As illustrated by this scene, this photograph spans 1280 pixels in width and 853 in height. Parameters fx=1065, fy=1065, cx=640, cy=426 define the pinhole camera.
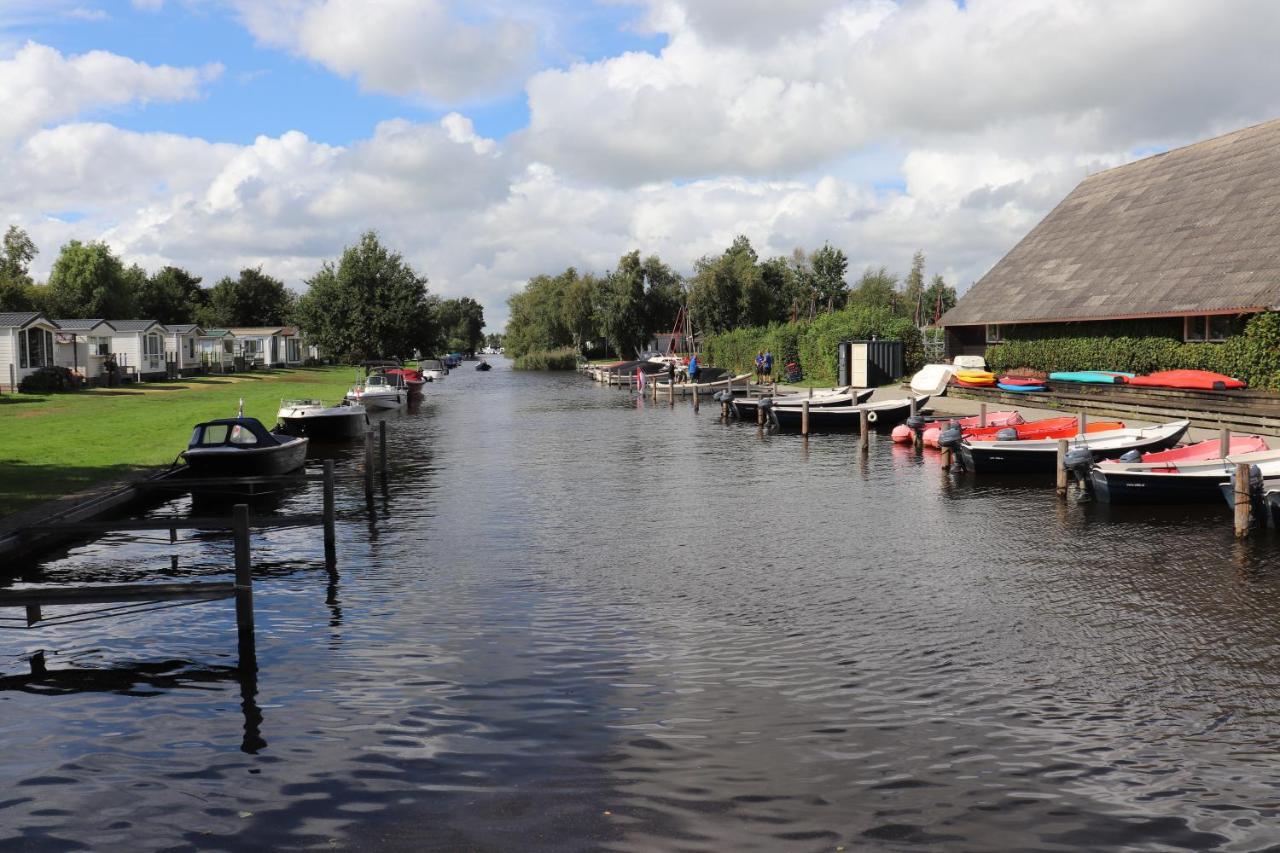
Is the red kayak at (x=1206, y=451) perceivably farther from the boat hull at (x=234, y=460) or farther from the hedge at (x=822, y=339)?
the hedge at (x=822, y=339)

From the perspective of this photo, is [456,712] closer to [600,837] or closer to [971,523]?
[600,837]

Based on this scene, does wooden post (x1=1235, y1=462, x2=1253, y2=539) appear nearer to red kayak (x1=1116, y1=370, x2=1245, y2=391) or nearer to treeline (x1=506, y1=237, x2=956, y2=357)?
red kayak (x1=1116, y1=370, x2=1245, y2=391)

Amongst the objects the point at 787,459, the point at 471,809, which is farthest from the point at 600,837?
the point at 787,459

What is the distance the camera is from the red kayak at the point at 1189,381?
1235 inches

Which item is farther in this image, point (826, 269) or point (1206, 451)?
point (826, 269)

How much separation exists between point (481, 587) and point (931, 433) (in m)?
20.2

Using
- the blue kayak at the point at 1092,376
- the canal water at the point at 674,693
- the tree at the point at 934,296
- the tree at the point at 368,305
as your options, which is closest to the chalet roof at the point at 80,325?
the tree at the point at 368,305

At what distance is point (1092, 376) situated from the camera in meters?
37.4

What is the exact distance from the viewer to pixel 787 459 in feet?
101

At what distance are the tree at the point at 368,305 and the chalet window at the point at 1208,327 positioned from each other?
5601 centimetres

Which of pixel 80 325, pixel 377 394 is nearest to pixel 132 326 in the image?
pixel 80 325

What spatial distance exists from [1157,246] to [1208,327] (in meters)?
6.48

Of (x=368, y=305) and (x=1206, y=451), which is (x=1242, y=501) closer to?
(x=1206, y=451)

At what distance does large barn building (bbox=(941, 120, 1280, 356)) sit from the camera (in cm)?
3534
